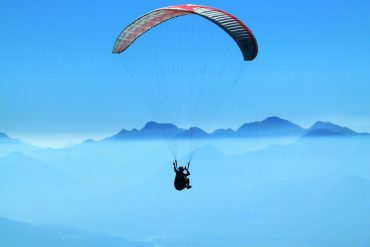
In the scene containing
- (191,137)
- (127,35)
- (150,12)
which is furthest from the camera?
(127,35)

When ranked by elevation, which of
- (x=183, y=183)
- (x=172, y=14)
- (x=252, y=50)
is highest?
(x=172, y=14)

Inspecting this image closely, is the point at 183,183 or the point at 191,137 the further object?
the point at 183,183

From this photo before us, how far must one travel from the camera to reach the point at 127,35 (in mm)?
22016

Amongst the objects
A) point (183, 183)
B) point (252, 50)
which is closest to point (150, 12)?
point (252, 50)

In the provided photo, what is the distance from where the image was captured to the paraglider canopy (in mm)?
19016

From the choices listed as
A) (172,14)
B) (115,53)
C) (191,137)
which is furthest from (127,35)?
(191,137)

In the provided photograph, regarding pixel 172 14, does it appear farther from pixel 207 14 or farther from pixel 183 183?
pixel 183 183

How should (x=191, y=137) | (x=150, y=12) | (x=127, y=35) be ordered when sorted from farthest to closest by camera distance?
(x=127, y=35), (x=150, y=12), (x=191, y=137)

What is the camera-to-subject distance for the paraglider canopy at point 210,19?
1902cm

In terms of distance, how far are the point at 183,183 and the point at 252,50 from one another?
5934 millimetres

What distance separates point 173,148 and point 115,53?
491cm

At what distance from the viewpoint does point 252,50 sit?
19.7 meters

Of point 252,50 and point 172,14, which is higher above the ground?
point 172,14

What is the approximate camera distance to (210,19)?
61.8 feet
